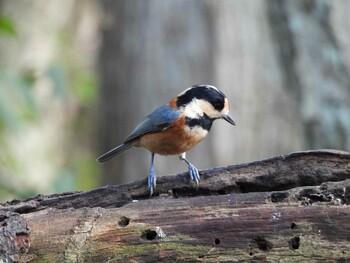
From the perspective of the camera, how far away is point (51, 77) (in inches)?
203

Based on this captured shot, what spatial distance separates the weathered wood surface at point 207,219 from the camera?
10.7 ft

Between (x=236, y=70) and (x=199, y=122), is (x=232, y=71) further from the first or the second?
(x=199, y=122)

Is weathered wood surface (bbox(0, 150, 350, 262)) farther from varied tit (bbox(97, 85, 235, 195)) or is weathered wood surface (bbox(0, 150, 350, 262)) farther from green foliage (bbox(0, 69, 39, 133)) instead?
varied tit (bbox(97, 85, 235, 195))

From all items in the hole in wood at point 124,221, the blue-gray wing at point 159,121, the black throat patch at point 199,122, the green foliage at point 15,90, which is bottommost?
the hole in wood at point 124,221

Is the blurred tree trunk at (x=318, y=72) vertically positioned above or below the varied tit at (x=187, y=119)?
above

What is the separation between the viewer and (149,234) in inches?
136

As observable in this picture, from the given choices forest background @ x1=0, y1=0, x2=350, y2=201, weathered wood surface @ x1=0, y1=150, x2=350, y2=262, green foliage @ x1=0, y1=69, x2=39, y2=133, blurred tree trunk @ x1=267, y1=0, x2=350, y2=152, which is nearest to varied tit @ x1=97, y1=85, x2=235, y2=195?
green foliage @ x1=0, y1=69, x2=39, y2=133

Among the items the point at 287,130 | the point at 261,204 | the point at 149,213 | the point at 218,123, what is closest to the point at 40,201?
the point at 149,213

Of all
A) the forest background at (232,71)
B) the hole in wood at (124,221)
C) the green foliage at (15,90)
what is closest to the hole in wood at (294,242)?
the hole in wood at (124,221)

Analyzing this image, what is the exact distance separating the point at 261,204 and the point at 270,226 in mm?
135

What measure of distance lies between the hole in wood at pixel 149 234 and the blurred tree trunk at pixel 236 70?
3.76 meters

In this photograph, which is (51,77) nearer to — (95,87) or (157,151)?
(157,151)

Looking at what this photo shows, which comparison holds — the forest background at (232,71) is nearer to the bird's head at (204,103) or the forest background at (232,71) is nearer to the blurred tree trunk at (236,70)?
the blurred tree trunk at (236,70)

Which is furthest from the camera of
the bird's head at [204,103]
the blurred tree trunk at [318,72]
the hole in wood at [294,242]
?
the blurred tree trunk at [318,72]
